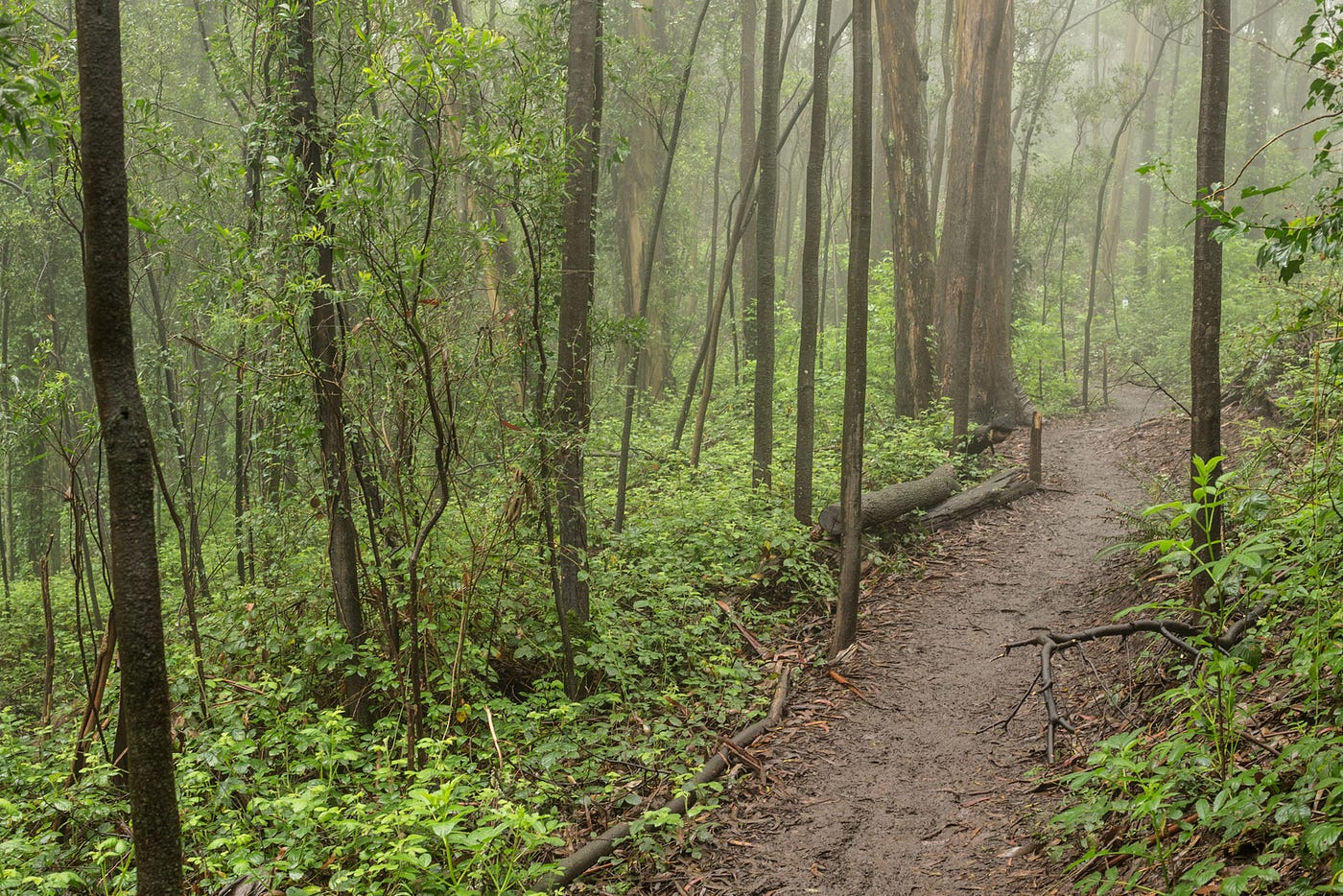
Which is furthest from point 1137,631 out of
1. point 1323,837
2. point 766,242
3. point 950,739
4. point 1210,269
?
point 766,242

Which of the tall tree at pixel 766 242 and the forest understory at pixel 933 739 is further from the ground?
the tall tree at pixel 766 242

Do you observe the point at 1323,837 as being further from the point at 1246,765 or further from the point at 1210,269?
the point at 1210,269

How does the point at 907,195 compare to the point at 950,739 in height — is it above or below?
above

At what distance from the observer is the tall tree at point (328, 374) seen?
5598 millimetres

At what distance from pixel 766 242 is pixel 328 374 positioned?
18.3ft

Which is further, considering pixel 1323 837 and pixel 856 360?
A: pixel 856 360

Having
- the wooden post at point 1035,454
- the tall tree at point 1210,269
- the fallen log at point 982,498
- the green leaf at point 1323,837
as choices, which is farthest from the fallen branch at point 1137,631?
the wooden post at point 1035,454

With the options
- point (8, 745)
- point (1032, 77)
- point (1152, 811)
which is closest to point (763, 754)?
point (1152, 811)

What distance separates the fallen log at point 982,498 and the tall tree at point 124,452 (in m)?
8.43

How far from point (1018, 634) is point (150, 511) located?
6.67m

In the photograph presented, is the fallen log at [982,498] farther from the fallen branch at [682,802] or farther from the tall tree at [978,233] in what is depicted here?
the fallen branch at [682,802]

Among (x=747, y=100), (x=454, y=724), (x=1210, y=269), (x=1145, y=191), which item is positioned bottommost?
(x=454, y=724)

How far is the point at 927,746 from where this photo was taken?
5.89 m

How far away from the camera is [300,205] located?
5.43 meters
